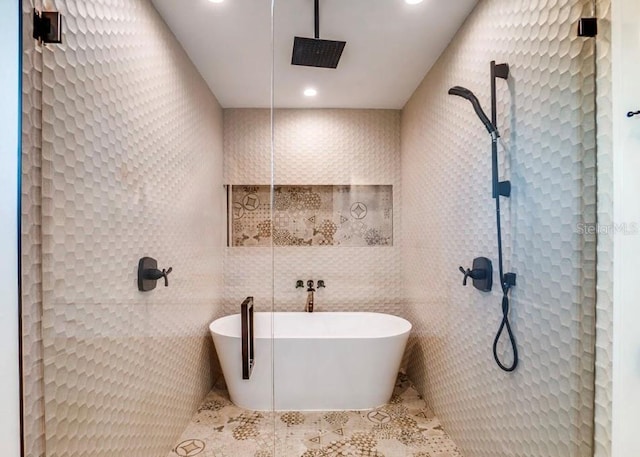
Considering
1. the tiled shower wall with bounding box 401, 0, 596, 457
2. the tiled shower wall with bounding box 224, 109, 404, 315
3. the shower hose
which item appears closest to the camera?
the tiled shower wall with bounding box 401, 0, 596, 457

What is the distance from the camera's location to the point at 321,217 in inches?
109

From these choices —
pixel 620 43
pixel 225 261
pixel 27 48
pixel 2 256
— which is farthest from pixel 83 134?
pixel 620 43

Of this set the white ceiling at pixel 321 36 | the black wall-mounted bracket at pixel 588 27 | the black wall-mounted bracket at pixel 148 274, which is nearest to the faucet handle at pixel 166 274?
the black wall-mounted bracket at pixel 148 274

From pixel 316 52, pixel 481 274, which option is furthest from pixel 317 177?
pixel 481 274

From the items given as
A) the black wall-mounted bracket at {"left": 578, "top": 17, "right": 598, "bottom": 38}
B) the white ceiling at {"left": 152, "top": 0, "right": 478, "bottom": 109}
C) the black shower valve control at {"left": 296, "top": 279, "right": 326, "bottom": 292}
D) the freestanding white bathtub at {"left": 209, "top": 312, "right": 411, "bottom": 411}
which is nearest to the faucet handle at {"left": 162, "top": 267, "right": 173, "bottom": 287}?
the freestanding white bathtub at {"left": 209, "top": 312, "right": 411, "bottom": 411}

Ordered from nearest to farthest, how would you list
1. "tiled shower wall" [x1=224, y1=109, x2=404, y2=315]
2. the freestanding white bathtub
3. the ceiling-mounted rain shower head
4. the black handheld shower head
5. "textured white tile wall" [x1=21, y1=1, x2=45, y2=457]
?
1. "textured white tile wall" [x1=21, y1=1, x2=45, y2=457]
2. the black handheld shower head
3. the ceiling-mounted rain shower head
4. the freestanding white bathtub
5. "tiled shower wall" [x1=224, y1=109, x2=404, y2=315]

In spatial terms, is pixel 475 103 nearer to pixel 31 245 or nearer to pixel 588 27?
pixel 588 27

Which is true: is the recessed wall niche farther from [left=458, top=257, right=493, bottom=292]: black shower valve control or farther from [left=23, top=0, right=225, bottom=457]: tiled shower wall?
[left=458, top=257, right=493, bottom=292]: black shower valve control

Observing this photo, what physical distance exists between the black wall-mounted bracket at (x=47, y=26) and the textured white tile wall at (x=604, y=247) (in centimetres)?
201

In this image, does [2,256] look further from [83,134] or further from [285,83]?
[285,83]

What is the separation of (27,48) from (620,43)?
2.09 m

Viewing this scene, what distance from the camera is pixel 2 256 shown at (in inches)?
40.8

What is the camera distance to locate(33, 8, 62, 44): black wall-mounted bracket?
1.08 metres

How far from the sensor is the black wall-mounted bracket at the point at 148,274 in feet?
5.44
